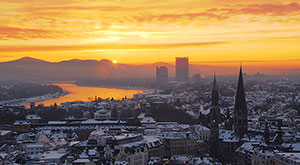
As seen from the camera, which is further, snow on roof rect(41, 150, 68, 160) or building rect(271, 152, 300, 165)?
snow on roof rect(41, 150, 68, 160)

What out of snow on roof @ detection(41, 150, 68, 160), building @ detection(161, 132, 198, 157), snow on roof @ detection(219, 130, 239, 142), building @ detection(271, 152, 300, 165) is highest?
building @ detection(271, 152, 300, 165)

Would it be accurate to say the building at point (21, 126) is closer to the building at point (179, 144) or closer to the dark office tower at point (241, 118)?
the building at point (179, 144)

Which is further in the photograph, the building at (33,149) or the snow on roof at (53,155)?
the building at (33,149)

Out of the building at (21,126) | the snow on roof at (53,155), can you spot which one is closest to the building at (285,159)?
the snow on roof at (53,155)

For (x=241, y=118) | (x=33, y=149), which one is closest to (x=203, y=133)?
(x=241, y=118)

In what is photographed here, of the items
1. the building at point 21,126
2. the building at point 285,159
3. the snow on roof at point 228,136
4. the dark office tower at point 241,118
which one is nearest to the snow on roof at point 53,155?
the snow on roof at point 228,136

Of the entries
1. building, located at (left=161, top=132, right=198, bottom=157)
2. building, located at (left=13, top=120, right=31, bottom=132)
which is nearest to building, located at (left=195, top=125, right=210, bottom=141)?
building, located at (left=161, top=132, right=198, bottom=157)

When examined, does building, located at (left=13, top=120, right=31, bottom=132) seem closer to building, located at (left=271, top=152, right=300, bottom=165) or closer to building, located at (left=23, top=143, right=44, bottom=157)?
building, located at (left=23, top=143, right=44, bottom=157)

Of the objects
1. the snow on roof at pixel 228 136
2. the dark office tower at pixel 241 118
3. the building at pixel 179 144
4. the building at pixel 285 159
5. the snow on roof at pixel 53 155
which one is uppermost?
the dark office tower at pixel 241 118

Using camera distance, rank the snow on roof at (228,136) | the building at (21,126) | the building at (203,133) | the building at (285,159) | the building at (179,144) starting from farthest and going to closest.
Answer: the building at (21,126), the building at (203,133), the building at (179,144), the snow on roof at (228,136), the building at (285,159)

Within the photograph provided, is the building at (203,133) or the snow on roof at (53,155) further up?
the snow on roof at (53,155)

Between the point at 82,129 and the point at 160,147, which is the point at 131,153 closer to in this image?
the point at 160,147

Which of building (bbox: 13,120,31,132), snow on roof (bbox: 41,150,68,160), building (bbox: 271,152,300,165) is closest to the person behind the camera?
building (bbox: 271,152,300,165)

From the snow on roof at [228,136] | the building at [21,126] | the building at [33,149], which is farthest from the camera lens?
the building at [21,126]
